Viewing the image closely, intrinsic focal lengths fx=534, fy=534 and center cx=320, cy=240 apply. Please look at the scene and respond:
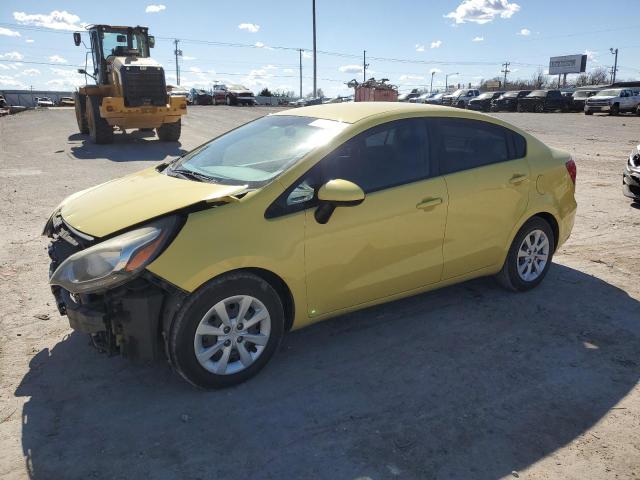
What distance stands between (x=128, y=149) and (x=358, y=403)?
1343 centimetres

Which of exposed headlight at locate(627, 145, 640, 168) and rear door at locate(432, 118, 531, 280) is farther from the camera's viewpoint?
exposed headlight at locate(627, 145, 640, 168)

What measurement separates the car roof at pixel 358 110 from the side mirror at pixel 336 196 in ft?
2.28

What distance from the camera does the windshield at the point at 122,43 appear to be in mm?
15883

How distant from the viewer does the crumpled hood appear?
123 inches

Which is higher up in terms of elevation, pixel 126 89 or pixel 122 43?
pixel 122 43

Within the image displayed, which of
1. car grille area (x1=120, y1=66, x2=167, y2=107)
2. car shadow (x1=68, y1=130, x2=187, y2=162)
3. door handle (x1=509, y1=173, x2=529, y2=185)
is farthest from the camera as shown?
car grille area (x1=120, y1=66, x2=167, y2=107)

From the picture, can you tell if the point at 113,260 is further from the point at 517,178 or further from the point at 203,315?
the point at 517,178

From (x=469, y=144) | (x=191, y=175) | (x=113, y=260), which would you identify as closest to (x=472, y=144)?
(x=469, y=144)

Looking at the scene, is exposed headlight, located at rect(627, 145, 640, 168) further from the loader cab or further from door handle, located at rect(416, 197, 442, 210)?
the loader cab

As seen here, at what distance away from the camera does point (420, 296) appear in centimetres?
462

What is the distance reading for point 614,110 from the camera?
32281mm

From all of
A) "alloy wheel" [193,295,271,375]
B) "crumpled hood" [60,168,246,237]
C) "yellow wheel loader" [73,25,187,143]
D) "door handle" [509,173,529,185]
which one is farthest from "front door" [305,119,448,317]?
"yellow wheel loader" [73,25,187,143]

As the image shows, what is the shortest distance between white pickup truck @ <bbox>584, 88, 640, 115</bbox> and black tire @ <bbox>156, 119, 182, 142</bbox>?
27315mm

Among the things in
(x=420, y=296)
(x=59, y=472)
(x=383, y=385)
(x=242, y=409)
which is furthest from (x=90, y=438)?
(x=420, y=296)
